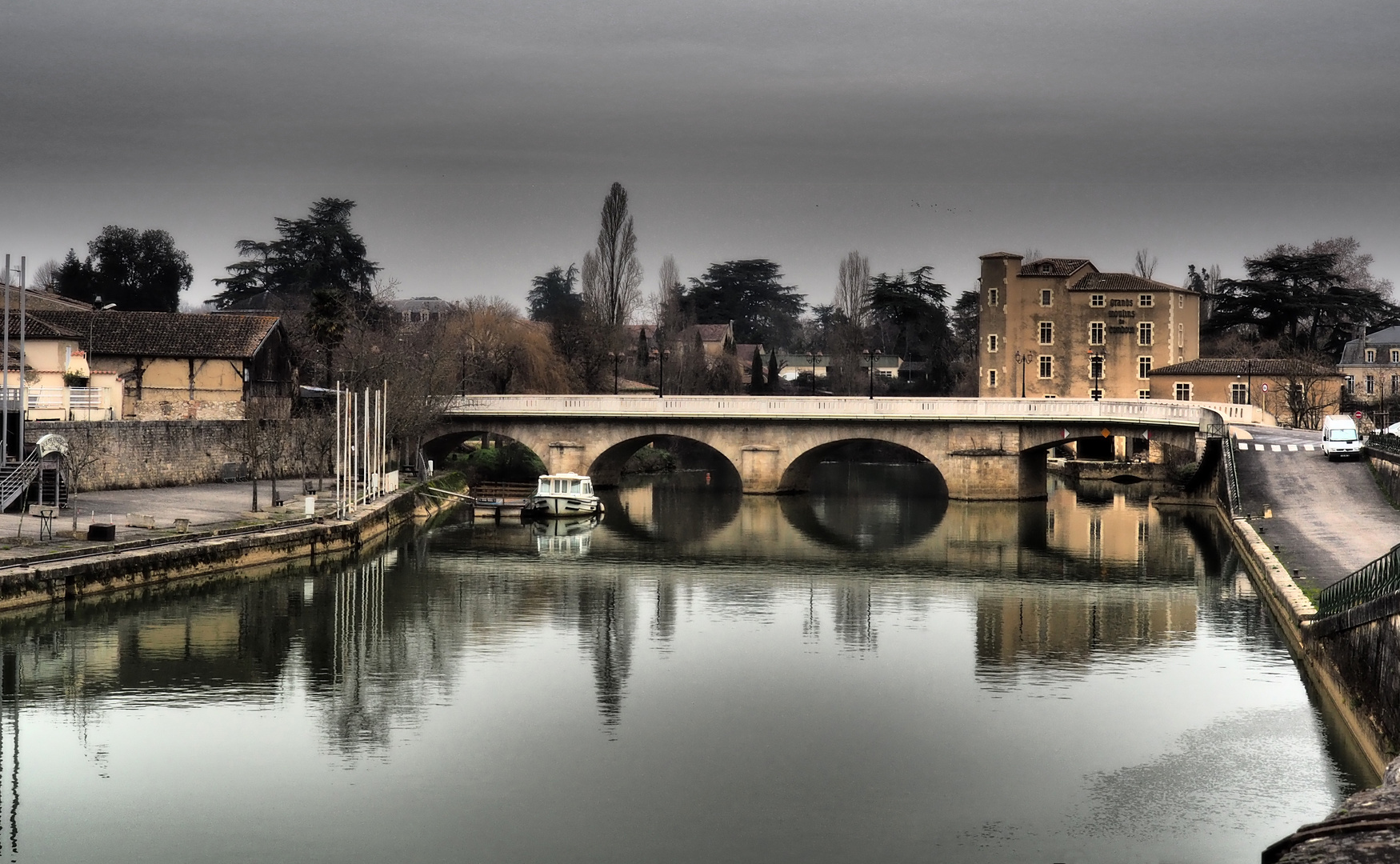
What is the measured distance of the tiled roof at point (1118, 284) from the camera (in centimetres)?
8612

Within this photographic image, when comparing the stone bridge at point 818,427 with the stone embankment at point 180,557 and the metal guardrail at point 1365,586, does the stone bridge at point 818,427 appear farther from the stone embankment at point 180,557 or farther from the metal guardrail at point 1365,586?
the metal guardrail at point 1365,586

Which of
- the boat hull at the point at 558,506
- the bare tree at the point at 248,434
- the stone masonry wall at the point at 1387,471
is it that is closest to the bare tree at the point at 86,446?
the bare tree at the point at 248,434

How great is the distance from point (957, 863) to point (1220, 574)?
88.8ft

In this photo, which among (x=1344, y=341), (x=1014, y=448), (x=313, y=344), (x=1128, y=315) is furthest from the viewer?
(x=1344, y=341)

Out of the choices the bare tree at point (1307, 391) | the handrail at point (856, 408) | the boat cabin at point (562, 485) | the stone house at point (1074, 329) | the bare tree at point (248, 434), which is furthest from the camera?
the stone house at point (1074, 329)

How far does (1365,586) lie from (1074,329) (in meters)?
64.9

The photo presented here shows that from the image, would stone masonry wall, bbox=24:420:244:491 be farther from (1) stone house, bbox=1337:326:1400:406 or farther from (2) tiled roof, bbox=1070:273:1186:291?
(1) stone house, bbox=1337:326:1400:406

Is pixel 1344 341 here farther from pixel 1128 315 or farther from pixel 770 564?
pixel 770 564

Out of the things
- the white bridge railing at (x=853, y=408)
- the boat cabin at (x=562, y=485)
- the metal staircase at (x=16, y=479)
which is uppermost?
the white bridge railing at (x=853, y=408)

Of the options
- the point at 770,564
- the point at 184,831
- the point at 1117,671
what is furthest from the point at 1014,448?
the point at 184,831

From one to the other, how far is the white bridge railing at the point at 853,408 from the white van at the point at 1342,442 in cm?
748

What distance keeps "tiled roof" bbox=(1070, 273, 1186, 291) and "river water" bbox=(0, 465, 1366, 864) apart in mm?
43928

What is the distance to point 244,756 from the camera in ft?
75.4

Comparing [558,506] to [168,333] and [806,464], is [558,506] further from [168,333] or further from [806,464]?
[168,333]
